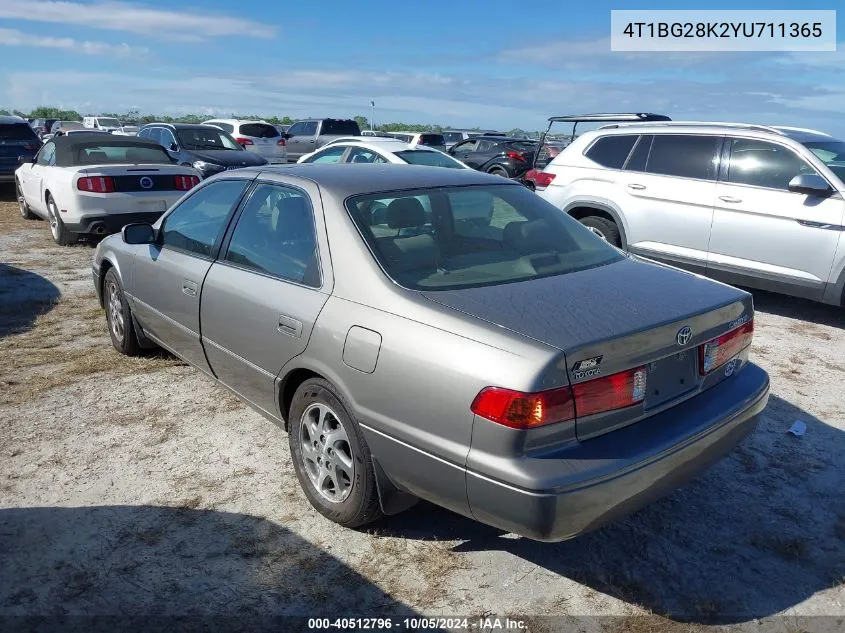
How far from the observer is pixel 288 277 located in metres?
3.44

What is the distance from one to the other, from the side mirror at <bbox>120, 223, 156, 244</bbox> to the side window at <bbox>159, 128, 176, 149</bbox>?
11474 millimetres

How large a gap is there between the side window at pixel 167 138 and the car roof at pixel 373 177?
12.1 m

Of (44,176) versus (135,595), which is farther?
(44,176)

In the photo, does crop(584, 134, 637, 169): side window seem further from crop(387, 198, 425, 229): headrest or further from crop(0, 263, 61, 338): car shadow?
crop(0, 263, 61, 338): car shadow

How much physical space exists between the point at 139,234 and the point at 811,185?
18.1 feet

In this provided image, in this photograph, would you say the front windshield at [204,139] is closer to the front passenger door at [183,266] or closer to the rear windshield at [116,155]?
the rear windshield at [116,155]

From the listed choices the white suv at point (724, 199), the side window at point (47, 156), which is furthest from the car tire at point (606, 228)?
the side window at point (47, 156)

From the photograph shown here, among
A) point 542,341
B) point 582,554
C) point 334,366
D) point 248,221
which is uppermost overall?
point 248,221

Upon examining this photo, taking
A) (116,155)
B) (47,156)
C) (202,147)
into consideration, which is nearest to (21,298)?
(116,155)

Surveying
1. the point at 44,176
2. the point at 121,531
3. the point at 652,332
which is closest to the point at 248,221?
the point at 121,531

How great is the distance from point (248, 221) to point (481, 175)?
1347 millimetres

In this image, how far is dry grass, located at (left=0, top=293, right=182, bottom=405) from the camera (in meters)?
4.96

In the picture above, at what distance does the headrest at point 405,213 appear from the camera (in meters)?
3.39

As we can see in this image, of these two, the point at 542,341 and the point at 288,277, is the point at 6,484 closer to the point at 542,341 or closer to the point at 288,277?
the point at 288,277
